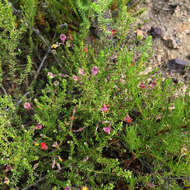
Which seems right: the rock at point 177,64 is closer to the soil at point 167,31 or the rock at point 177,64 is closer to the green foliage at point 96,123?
the soil at point 167,31

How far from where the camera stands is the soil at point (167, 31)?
2.42 metres

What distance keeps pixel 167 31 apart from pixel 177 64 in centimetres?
44

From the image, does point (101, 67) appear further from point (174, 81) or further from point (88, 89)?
point (174, 81)

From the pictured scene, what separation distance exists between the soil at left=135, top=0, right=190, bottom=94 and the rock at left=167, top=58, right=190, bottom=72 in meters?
0.02

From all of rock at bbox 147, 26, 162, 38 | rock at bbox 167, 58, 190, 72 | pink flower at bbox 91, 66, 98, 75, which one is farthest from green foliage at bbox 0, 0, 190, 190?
rock at bbox 147, 26, 162, 38

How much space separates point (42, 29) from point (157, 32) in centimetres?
127

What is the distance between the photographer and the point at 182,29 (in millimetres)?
2574

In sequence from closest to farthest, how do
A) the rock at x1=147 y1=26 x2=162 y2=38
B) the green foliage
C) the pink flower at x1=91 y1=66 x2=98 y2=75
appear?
the green foliage, the pink flower at x1=91 y1=66 x2=98 y2=75, the rock at x1=147 y1=26 x2=162 y2=38

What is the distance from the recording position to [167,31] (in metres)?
2.56

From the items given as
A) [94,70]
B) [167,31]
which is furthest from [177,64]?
[94,70]

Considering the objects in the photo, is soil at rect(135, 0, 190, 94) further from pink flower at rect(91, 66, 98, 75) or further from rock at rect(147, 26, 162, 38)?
pink flower at rect(91, 66, 98, 75)

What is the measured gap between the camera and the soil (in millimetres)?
2416

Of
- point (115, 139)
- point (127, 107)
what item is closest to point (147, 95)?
point (127, 107)

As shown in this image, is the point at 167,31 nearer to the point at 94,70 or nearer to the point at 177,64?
the point at 177,64
